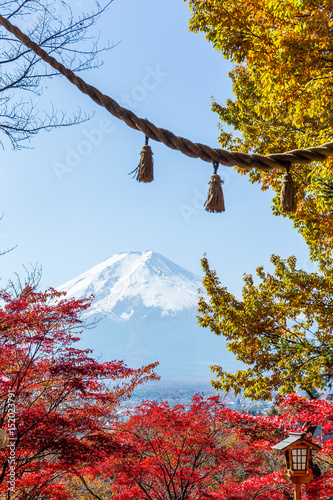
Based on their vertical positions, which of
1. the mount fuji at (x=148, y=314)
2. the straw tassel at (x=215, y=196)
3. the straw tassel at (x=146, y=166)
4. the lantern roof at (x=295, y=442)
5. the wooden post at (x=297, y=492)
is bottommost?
the wooden post at (x=297, y=492)

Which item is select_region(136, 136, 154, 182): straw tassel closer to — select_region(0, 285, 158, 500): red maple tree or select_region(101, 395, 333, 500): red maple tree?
select_region(0, 285, 158, 500): red maple tree

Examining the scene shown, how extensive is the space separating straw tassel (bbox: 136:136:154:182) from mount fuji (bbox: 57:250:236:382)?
126 meters

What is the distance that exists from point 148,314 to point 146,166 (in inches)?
6085

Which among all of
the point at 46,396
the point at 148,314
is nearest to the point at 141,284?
the point at 148,314

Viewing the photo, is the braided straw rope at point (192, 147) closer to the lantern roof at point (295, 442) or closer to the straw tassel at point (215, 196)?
the straw tassel at point (215, 196)

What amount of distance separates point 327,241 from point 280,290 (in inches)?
39.8

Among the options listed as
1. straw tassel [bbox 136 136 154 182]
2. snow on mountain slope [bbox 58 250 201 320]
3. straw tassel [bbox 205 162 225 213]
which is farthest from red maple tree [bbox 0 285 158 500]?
snow on mountain slope [bbox 58 250 201 320]

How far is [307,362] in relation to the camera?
4535 millimetres

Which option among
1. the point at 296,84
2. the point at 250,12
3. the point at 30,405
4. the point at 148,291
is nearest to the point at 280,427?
the point at 30,405

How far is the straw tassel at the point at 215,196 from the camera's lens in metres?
1.69

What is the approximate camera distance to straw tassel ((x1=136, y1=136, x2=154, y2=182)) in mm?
1648

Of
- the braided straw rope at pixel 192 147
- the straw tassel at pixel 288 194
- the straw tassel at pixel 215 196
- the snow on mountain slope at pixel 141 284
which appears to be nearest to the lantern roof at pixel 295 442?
the straw tassel at pixel 288 194

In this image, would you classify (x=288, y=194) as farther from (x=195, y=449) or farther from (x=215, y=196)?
(x=195, y=449)

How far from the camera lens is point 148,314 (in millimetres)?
153625
